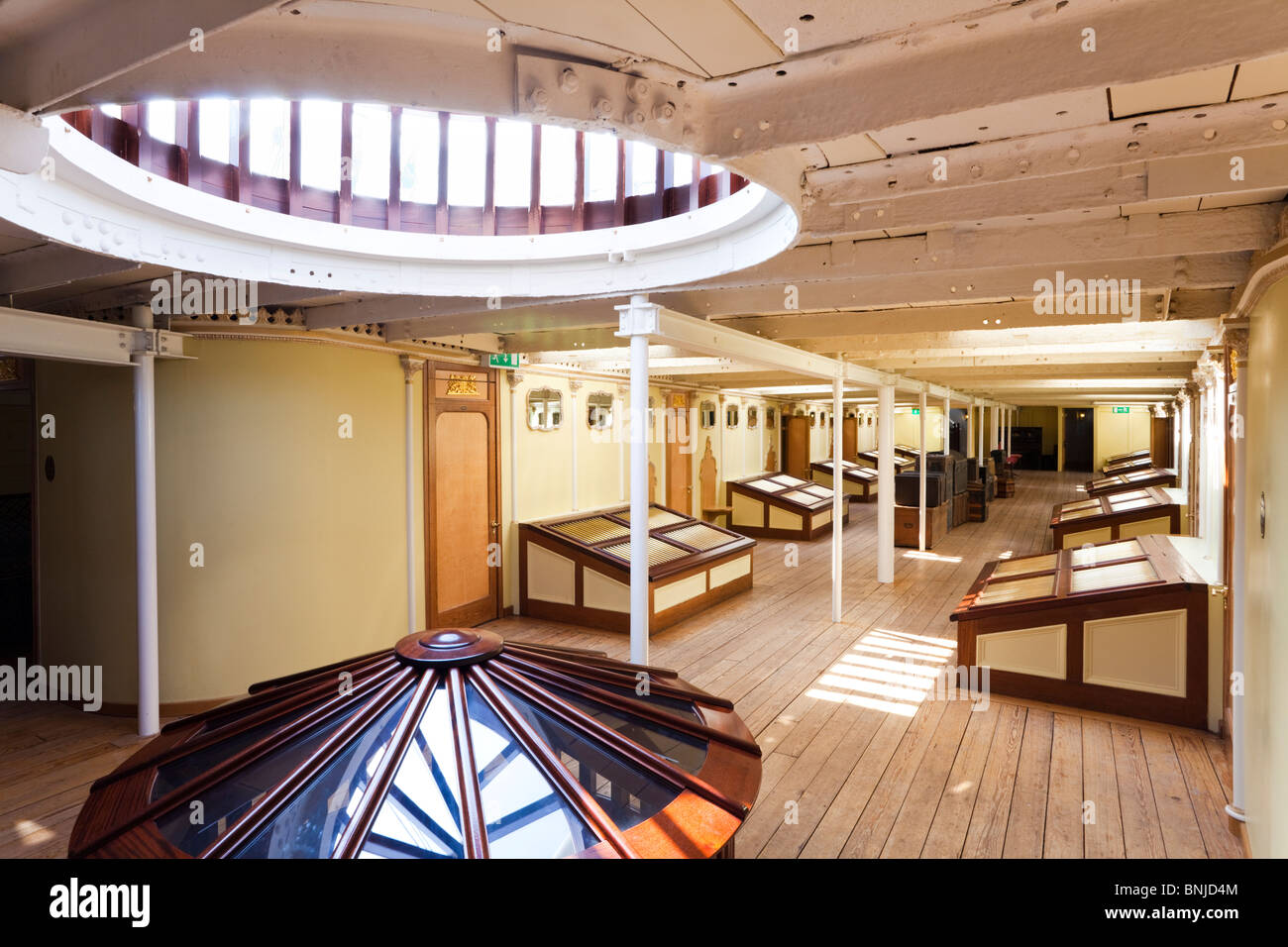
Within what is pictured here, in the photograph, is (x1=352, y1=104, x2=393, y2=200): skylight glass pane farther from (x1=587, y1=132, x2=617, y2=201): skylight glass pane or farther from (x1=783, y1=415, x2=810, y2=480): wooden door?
(x1=783, y1=415, x2=810, y2=480): wooden door

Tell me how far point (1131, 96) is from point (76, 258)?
18.7 ft

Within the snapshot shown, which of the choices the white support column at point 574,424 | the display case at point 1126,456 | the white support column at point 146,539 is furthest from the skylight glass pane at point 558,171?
the display case at point 1126,456

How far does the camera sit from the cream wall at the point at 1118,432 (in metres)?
31.3

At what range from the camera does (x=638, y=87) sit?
86.1 inches

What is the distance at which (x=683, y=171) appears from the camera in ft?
17.0

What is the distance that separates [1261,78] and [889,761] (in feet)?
15.2

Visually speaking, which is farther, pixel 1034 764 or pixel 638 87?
pixel 1034 764

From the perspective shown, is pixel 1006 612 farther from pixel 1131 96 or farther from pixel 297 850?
pixel 297 850

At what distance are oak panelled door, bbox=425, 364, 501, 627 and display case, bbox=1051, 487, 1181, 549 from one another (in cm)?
966

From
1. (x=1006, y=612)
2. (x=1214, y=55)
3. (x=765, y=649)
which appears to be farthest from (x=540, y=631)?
(x=1214, y=55)

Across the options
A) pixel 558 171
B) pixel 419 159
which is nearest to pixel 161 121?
pixel 419 159

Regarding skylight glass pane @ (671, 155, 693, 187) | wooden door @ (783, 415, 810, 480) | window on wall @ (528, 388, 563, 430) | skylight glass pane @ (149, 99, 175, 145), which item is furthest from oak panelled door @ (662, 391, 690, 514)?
skylight glass pane @ (149, 99, 175, 145)

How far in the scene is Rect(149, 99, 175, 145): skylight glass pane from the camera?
174 inches
